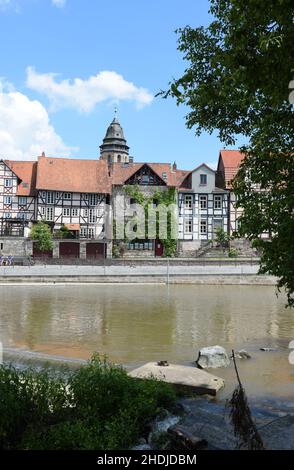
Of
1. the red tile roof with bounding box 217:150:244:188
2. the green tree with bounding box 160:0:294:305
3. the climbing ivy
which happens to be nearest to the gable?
the climbing ivy

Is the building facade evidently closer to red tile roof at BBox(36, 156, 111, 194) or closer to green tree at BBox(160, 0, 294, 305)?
red tile roof at BBox(36, 156, 111, 194)

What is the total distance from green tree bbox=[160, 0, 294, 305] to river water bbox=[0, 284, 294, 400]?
4464mm

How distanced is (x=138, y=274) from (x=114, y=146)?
2117 inches

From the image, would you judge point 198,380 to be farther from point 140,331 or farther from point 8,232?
point 8,232

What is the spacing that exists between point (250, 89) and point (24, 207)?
59.8 m

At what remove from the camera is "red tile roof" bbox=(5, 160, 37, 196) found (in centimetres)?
6425

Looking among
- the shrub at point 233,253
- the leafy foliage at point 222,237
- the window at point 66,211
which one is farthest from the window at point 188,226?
the window at point 66,211

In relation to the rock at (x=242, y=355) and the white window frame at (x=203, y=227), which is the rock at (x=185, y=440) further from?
the white window frame at (x=203, y=227)

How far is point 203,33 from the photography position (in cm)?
962

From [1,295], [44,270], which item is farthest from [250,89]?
[44,270]

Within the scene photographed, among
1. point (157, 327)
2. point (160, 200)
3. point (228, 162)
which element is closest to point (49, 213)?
point (160, 200)

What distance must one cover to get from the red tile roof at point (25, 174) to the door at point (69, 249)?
8.82 meters
